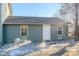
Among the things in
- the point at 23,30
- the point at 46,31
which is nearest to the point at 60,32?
the point at 46,31

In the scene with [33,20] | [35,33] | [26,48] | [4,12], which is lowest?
[26,48]

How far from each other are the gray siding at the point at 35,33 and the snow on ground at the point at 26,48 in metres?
0.07

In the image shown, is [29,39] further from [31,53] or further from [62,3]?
[62,3]

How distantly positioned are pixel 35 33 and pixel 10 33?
12.7 inches

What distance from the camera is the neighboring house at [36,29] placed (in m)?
1.97

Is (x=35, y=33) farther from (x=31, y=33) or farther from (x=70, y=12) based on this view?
(x=70, y=12)

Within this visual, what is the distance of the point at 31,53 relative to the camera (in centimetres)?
198

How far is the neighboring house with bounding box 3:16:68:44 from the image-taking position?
77.6 inches

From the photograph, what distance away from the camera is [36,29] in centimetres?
198

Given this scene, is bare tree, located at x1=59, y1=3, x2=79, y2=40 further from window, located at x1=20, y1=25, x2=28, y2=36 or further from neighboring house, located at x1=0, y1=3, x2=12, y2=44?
neighboring house, located at x1=0, y1=3, x2=12, y2=44

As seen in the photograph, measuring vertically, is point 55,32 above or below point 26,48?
above

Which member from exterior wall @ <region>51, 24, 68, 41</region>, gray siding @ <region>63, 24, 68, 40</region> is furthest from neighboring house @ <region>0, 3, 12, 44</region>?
gray siding @ <region>63, 24, 68, 40</region>

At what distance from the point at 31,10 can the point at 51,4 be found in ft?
0.90

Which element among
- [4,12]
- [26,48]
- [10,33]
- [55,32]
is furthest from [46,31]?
[4,12]
